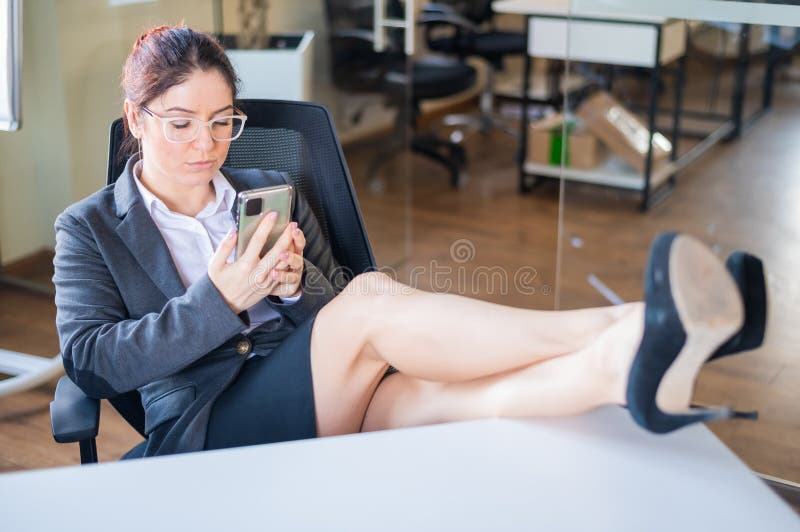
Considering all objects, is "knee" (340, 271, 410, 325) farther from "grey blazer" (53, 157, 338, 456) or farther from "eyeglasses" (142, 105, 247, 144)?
"eyeglasses" (142, 105, 247, 144)

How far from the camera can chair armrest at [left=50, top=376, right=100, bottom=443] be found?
1.29 m

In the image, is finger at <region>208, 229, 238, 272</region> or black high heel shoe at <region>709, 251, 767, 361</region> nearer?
black high heel shoe at <region>709, 251, 767, 361</region>

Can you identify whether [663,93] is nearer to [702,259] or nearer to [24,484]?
[702,259]

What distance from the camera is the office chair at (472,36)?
4.46 m

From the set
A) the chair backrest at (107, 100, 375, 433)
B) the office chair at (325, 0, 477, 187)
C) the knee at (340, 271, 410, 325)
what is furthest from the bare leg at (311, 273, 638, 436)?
the office chair at (325, 0, 477, 187)

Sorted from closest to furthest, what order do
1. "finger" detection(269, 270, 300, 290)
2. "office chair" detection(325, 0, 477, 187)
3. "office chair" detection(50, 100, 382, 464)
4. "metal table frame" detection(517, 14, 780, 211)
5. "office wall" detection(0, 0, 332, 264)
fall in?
"finger" detection(269, 270, 300, 290), "office chair" detection(50, 100, 382, 464), "office wall" detection(0, 0, 332, 264), "office chair" detection(325, 0, 477, 187), "metal table frame" detection(517, 14, 780, 211)

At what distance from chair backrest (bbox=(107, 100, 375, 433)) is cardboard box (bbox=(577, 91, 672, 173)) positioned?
2305mm

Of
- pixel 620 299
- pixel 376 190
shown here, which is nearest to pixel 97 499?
pixel 376 190

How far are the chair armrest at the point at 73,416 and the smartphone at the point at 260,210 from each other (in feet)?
0.97

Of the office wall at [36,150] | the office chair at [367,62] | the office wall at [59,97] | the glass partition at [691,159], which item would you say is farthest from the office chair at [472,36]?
the office wall at [36,150]

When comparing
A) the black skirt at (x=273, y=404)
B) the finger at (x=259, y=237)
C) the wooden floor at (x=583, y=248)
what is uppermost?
the finger at (x=259, y=237)

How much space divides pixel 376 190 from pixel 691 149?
1625 mm

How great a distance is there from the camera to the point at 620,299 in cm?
282

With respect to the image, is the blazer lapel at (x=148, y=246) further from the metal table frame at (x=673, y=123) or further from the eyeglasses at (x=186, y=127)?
the metal table frame at (x=673, y=123)
